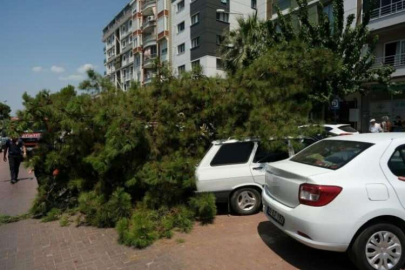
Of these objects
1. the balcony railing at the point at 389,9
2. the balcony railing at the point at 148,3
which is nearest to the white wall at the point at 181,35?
the balcony railing at the point at 148,3

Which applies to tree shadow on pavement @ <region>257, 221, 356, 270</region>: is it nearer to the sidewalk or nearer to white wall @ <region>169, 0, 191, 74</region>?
the sidewalk

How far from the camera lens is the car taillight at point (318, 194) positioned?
316 centimetres

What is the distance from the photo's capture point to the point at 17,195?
8.16 metres

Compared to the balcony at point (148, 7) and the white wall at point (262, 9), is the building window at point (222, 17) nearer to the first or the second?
the white wall at point (262, 9)

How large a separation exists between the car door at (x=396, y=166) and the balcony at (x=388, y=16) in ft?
51.0

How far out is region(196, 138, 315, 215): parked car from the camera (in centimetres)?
535

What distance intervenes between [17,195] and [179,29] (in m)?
30.0

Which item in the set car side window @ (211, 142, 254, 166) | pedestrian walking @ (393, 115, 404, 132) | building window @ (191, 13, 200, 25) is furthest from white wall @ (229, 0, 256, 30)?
car side window @ (211, 142, 254, 166)

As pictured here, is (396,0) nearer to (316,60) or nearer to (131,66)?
(316,60)

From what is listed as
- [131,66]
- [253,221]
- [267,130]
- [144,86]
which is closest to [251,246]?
[253,221]

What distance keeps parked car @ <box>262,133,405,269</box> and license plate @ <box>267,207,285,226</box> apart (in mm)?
161

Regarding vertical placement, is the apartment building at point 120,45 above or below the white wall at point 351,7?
above

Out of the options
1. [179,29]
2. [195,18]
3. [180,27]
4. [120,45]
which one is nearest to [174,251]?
[195,18]

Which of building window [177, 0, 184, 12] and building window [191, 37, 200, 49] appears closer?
building window [191, 37, 200, 49]
